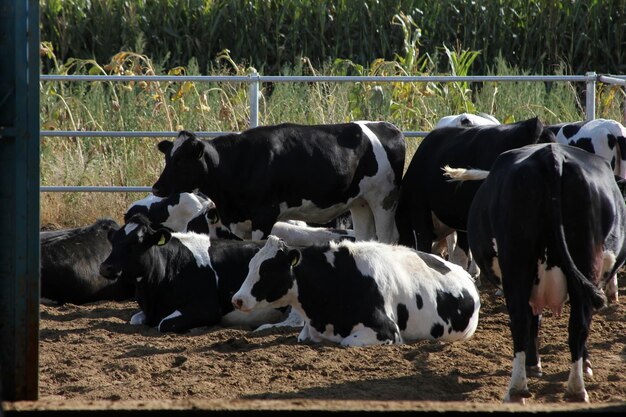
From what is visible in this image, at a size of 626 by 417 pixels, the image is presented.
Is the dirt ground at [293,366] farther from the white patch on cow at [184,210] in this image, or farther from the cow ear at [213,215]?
the white patch on cow at [184,210]

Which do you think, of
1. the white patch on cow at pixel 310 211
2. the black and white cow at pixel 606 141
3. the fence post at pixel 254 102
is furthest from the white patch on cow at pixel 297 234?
the black and white cow at pixel 606 141

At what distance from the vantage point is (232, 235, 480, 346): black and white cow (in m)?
7.88

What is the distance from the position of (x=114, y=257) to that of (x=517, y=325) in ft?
12.6

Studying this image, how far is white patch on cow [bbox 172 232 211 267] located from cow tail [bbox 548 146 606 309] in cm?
380

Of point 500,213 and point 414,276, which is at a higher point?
point 500,213

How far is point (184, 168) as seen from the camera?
9727 millimetres

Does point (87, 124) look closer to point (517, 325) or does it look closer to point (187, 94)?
point (187, 94)

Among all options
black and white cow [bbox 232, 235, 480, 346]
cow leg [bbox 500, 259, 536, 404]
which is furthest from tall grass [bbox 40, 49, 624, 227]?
cow leg [bbox 500, 259, 536, 404]

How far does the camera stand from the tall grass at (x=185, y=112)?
42.4 ft

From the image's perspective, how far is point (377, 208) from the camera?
10.4 metres

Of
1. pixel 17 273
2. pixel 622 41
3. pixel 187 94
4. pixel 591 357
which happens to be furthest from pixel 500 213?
pixel 622 41

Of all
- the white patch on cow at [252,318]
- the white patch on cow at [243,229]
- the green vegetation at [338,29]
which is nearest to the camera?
the white patch on cow at [252,318]

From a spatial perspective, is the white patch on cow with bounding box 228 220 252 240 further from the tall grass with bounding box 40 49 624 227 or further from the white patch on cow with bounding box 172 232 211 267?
the tall grass with bounding box 40 49 624 227

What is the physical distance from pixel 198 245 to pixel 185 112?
5.20 meters
